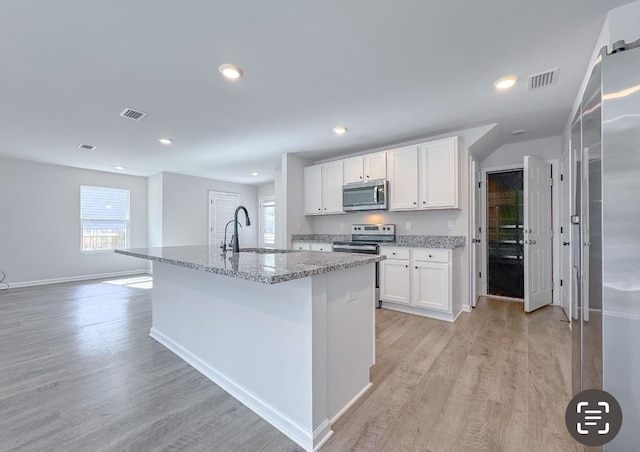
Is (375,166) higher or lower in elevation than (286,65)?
lower

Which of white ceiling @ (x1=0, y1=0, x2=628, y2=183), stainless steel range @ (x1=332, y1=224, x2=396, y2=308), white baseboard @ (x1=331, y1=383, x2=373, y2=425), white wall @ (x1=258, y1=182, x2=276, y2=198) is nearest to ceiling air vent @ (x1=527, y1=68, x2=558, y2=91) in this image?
white ceiling @ (x1=0, y1=0, x2=628, y2=183)

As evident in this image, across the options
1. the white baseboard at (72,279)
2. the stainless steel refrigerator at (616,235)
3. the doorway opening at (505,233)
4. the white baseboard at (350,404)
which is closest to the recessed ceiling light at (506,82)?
the stainless steel refrigerator at (616,235)

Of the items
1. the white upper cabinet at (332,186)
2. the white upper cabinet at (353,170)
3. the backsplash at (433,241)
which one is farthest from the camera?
the white upper cabinet at (332,186)

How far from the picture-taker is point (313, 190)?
4.96m

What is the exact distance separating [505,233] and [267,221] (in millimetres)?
5716

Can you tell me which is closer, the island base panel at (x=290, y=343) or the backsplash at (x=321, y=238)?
the island base panel at (x=290, y=343)

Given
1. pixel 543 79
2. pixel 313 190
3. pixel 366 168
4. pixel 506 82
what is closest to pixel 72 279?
pixel 313 190

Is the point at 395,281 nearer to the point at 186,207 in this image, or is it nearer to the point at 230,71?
the point at 230,71

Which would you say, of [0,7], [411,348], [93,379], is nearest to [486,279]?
[411,348]

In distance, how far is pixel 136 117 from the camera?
3.21m

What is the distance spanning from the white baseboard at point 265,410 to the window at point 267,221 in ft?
18.4

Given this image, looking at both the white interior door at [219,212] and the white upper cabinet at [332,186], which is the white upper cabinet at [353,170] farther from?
the white interior door at [219,212]

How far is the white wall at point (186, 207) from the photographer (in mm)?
6336

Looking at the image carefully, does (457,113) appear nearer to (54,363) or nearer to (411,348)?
(411,348)
